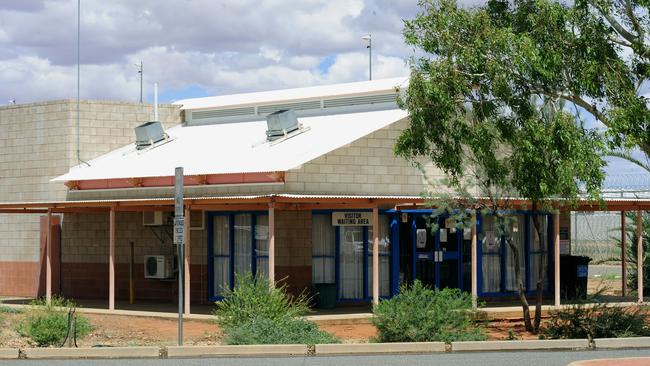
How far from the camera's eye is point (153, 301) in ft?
104

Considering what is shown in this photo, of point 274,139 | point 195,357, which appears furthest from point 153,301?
point 195,357

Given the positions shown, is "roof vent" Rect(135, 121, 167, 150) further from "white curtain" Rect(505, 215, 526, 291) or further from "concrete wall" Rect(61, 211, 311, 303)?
"white curtain" Rect(505, 215, 526, 291)

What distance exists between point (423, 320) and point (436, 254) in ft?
30.2

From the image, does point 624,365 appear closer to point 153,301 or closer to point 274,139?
point 274,139

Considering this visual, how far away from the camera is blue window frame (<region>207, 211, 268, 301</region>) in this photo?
29.3m

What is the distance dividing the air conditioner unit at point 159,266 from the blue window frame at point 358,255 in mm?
4184

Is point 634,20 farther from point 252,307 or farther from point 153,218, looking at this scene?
point 153,218

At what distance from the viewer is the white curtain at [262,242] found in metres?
29.1

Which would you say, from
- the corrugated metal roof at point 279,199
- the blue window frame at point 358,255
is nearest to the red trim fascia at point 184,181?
the corrugated metal roof at point 279,199

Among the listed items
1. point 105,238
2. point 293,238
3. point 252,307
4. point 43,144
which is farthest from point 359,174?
point 43,144

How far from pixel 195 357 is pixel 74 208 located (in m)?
12.6

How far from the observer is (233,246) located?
29.9 m

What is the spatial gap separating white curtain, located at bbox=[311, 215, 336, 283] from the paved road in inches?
390

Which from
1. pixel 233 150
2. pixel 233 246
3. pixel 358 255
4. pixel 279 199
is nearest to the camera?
pixel 279 199
